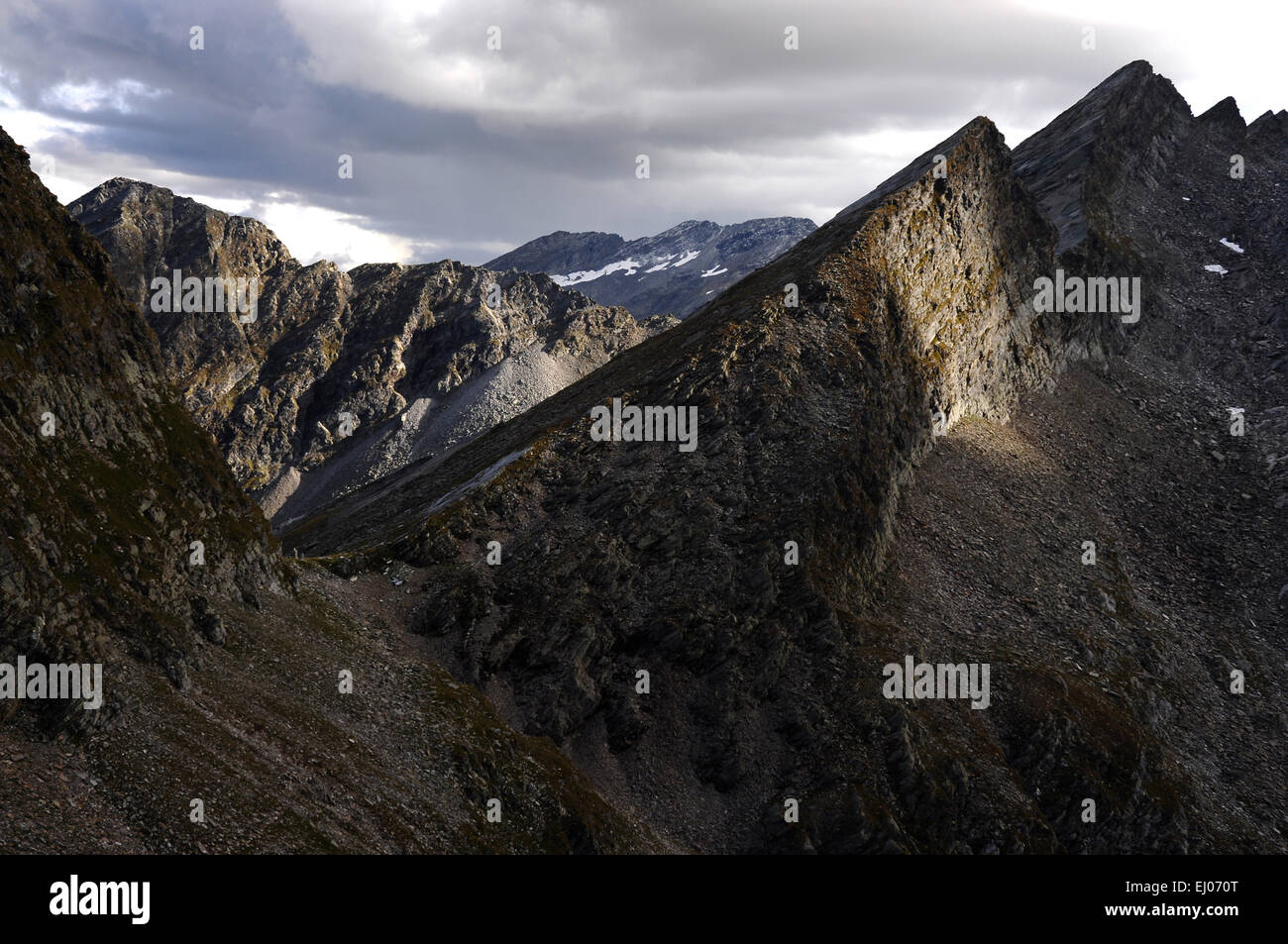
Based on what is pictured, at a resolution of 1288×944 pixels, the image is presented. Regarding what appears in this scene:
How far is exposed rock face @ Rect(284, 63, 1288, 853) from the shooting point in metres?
55.8

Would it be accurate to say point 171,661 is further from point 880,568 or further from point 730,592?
point 880,568

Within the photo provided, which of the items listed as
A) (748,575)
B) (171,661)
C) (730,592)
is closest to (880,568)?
(748,575)

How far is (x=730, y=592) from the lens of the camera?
62.2m

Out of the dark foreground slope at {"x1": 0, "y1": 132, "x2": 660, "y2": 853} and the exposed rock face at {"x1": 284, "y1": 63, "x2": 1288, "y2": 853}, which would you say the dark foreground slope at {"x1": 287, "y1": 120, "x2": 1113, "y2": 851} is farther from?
the dark foreground slope at {"x1": 0, "y1": 132, "x2": 660, "y2": 853}

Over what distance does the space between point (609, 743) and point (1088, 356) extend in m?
88.1

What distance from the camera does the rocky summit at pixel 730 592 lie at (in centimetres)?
3906

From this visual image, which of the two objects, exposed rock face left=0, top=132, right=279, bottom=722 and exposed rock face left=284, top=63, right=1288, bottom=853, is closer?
exposed rock face left=0, top=132, right=279, bottom=722

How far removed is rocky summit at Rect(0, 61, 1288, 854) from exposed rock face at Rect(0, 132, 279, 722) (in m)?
0.21

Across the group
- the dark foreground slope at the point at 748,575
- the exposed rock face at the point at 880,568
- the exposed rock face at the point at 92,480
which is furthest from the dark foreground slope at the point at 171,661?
the exposed rock face at the point at 880,568

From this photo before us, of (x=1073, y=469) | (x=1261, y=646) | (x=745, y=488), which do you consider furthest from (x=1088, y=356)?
(x=745, y=488)

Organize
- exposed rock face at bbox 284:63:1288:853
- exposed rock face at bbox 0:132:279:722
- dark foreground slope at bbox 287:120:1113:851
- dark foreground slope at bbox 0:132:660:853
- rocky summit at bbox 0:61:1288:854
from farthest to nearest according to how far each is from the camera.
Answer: exposed rock face at bbox 284:63:1288:853 → dark foreground slope at bbox 287:120:1113:851 → rocky summit at bbox 0:61:1288:854 → exposed rock face at bbox 0:132:279:722 → dark foreground slope at bbox 0:132:660:853

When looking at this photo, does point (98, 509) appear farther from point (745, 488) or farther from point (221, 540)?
point (745, 488)

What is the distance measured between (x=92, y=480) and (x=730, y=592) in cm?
3933

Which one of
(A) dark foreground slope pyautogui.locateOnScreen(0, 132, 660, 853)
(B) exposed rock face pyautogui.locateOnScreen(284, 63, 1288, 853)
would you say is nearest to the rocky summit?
(A) dark foreground slope pyautogui.locateOnScreen(0, 132, 660, 853)
